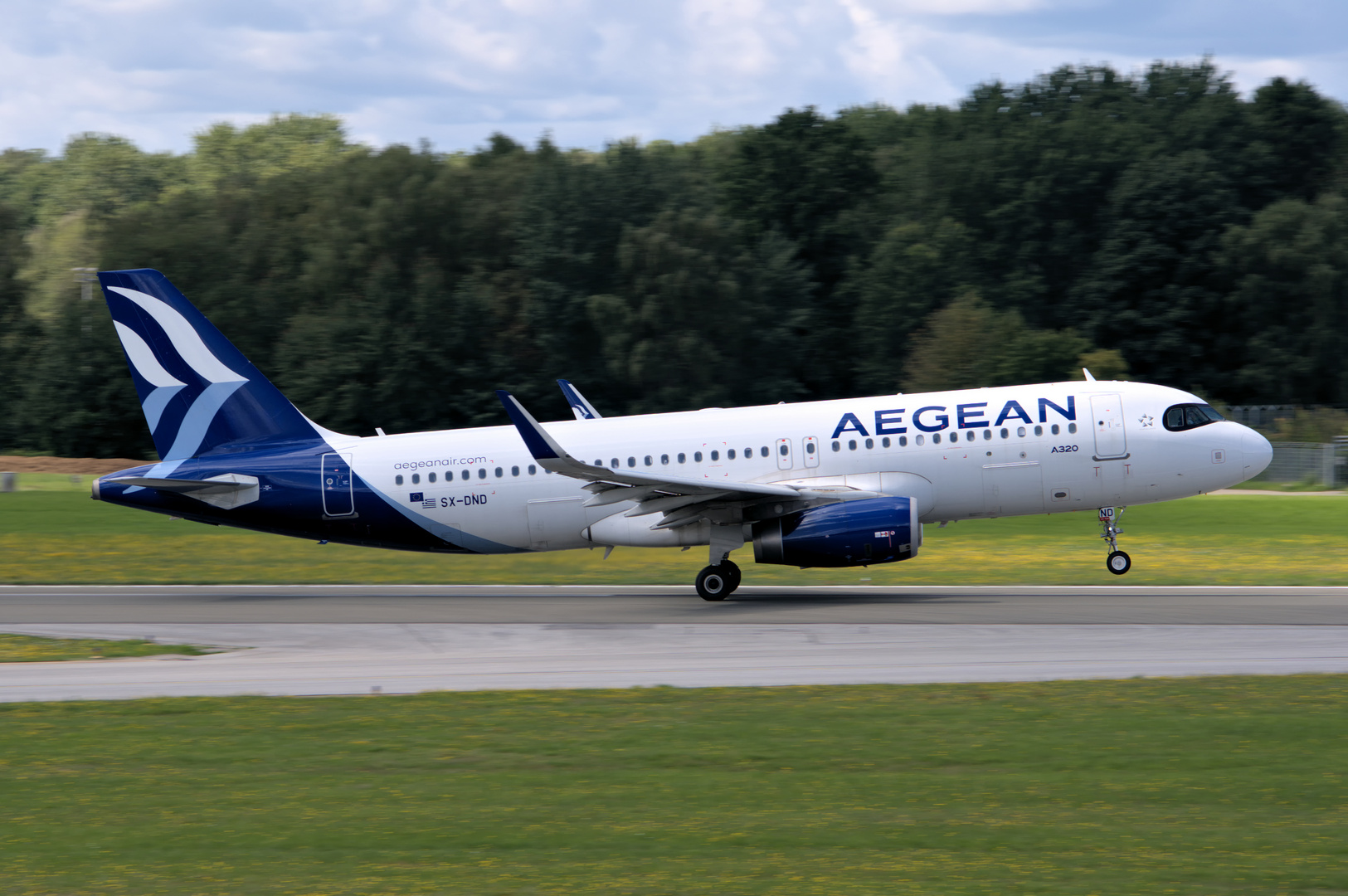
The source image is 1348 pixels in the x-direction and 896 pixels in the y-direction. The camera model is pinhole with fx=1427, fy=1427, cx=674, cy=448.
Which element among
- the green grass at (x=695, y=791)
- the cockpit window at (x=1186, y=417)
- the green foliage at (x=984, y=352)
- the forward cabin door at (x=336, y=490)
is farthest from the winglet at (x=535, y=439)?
the green foliage at (x=984, y=352)

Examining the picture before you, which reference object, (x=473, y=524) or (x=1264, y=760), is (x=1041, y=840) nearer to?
(x=1264, y=760)

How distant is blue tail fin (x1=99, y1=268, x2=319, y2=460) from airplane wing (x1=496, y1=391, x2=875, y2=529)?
238 inches

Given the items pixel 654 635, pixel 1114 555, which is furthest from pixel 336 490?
pixel 1114 555

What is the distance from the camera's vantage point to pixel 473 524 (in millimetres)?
27922

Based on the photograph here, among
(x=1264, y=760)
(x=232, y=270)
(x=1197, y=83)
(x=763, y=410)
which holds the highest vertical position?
(x=1197, y=83)

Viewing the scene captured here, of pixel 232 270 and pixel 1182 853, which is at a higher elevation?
pixel 232 270

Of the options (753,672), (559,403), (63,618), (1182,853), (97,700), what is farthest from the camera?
(559,403)

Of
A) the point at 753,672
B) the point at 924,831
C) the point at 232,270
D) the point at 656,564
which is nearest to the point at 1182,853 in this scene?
the point at 924,831

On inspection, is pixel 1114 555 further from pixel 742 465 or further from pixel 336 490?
pixel 336 490

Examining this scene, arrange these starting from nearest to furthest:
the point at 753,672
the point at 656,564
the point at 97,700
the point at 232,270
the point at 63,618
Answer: the point at 97,700 < the point at 753,672 < the point at 63,618 < the point at 656,564 < the point at 232,270

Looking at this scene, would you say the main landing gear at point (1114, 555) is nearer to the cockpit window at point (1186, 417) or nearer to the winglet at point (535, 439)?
the cockpit window at point (1186, 417)

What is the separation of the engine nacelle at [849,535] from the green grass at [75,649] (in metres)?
10.2

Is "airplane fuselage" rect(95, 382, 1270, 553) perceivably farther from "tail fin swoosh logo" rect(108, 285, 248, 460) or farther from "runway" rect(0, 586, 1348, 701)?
"runway" rect(0, 586, 1348, 701)

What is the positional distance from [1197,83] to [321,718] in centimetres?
8488
